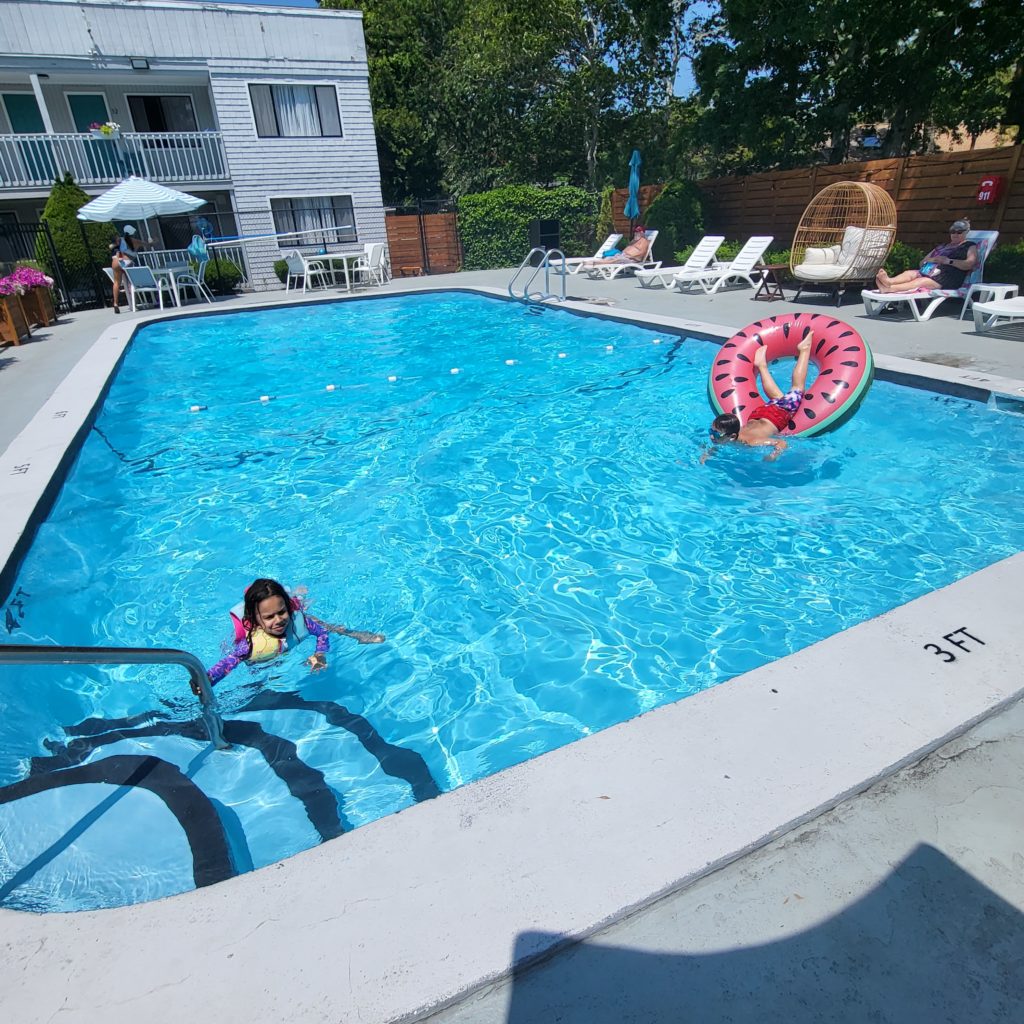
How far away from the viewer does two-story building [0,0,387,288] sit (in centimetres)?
1647

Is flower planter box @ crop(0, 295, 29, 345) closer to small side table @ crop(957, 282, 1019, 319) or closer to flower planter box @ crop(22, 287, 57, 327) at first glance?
flower planter box @ crop(22, 287, 57, 327)

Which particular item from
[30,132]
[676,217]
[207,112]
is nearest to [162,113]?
[207,112]

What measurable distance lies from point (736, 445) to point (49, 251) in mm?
16297

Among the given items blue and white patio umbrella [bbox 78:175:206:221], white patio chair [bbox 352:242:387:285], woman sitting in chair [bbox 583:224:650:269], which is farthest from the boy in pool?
white patio chair [bbox 352:242:387:285]

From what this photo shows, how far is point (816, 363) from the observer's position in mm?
6102

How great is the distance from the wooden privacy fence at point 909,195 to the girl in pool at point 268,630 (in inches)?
500

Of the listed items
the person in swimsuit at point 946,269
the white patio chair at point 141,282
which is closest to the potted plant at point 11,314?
the white patio chair at point 141,282

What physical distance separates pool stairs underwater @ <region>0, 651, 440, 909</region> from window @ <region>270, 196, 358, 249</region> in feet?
59.8

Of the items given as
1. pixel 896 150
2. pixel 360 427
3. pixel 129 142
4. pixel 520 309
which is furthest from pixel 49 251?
pixel 896 150

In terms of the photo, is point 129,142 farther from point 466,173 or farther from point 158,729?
point 158,729

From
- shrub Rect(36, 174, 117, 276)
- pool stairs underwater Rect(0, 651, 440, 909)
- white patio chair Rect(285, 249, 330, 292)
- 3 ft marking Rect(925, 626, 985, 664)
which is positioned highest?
shrub Rect(36, 174, 117, 276)

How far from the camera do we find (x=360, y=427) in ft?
25.3

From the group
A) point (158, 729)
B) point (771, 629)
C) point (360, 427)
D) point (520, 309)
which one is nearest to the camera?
point (158, 729)

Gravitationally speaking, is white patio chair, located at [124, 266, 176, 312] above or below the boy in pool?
above
